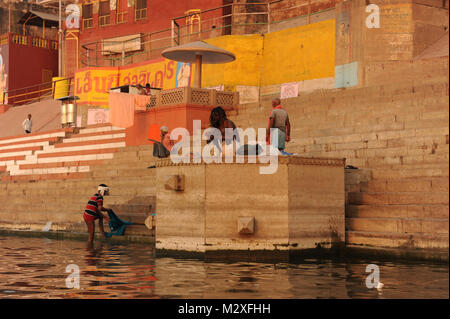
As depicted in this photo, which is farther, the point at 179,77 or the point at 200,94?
the point at 179,77

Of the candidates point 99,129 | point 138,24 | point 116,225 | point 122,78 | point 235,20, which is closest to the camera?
point 116,225

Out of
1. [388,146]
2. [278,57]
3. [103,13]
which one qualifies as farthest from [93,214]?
[103,13]

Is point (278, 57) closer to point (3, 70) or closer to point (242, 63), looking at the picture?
point (242, 63)

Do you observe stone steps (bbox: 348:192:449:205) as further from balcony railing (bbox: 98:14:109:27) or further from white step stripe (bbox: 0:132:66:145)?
balcony railing (bbox: 98:14:109:27)

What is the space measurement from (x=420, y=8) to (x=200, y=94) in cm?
618

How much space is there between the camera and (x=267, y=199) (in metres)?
9.58

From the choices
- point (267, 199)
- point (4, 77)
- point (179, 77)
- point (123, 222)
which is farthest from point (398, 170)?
point (4, 77)

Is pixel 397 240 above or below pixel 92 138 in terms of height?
below

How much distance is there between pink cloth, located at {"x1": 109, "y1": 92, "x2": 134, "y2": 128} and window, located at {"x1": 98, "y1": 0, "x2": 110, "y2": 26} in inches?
A: 586

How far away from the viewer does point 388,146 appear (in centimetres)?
1233

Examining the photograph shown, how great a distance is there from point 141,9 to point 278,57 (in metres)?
11.1

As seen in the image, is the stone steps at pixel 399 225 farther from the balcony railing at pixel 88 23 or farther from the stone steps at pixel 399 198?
the balcony railing at pixel 88 23

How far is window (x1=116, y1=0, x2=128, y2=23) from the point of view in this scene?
32213 mm

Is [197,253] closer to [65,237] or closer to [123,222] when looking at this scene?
[123,222]
